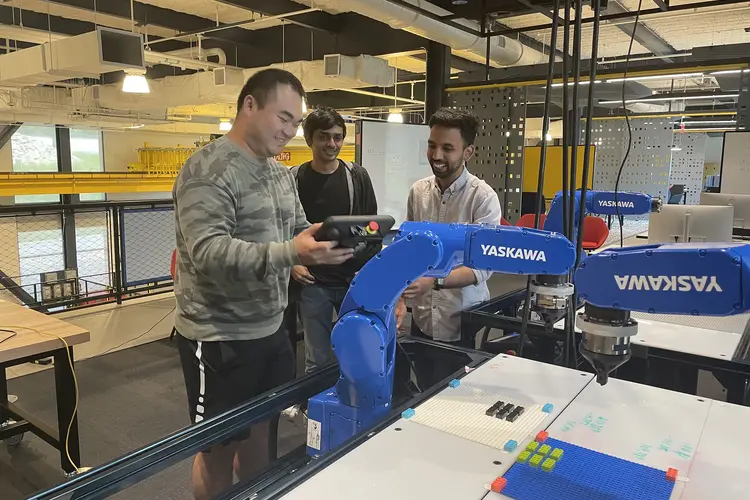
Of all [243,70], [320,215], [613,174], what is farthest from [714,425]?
[243,70]

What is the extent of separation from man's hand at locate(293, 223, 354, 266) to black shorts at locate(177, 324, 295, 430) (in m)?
0.40

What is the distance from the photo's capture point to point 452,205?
1993 mm

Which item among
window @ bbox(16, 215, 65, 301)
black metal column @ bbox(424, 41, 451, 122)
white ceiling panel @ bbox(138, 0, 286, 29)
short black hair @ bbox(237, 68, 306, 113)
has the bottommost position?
window @ bbox(16, 215, 65, 301)

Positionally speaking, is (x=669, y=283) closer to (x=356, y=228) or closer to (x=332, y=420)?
(x=356, y=228)

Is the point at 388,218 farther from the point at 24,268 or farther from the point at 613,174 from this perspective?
the point at 24,268

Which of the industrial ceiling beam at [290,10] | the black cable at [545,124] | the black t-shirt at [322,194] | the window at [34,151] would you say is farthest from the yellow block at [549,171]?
the window at [34,151]

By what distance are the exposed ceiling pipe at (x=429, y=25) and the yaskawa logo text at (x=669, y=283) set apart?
2771 millimetres

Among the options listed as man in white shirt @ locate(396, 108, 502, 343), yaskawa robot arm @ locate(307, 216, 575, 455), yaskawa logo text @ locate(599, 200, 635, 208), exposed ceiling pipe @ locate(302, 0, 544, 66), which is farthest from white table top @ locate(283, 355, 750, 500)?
exposed ceiling pipe @ locate(302, 0, 544, 66)

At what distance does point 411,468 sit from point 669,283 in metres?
0.50

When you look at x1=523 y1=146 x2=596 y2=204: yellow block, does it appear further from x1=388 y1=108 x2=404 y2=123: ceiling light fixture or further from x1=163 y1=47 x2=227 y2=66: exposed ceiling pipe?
x1=388 y1=108 x2=404 y2=123: ceiling light fixture

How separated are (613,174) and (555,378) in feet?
15.8

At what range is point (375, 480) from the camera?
876 millimetres

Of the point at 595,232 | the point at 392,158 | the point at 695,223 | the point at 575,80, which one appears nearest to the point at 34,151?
the point at 392,158

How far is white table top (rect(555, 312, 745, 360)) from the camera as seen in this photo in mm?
1551
